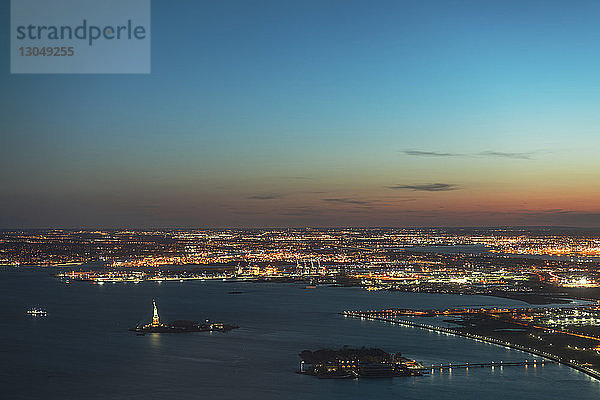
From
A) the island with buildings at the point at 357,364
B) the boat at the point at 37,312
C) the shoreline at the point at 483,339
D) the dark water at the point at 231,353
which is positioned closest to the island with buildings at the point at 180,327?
the dark water at the point at 231,353

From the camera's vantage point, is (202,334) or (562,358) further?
(202,334)

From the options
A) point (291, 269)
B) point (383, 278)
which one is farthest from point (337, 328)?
point (291, 269)

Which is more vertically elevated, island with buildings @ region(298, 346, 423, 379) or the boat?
the boat

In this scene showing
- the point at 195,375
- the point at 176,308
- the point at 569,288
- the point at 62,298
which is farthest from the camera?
the point at 569,288

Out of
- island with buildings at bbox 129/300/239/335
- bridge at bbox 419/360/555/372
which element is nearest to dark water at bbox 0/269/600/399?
bridge at bbox 419/360/555/372

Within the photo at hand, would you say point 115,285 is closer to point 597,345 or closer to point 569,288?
point 569,288

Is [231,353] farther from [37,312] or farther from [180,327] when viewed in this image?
[37,312]

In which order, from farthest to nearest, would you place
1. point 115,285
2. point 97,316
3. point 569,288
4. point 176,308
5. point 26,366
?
point 115,285 → point 569,288 → point 176,308 → point 97,316 → point 26,366

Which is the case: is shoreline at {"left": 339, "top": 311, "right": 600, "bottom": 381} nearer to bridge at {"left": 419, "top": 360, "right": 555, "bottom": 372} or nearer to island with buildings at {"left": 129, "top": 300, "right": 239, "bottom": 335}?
bridge at {"left": 419, "top": 360, "right": 555, "bottom": 372}

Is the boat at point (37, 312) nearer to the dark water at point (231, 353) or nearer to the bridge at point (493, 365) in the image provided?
the dark water at point (231, 353)
